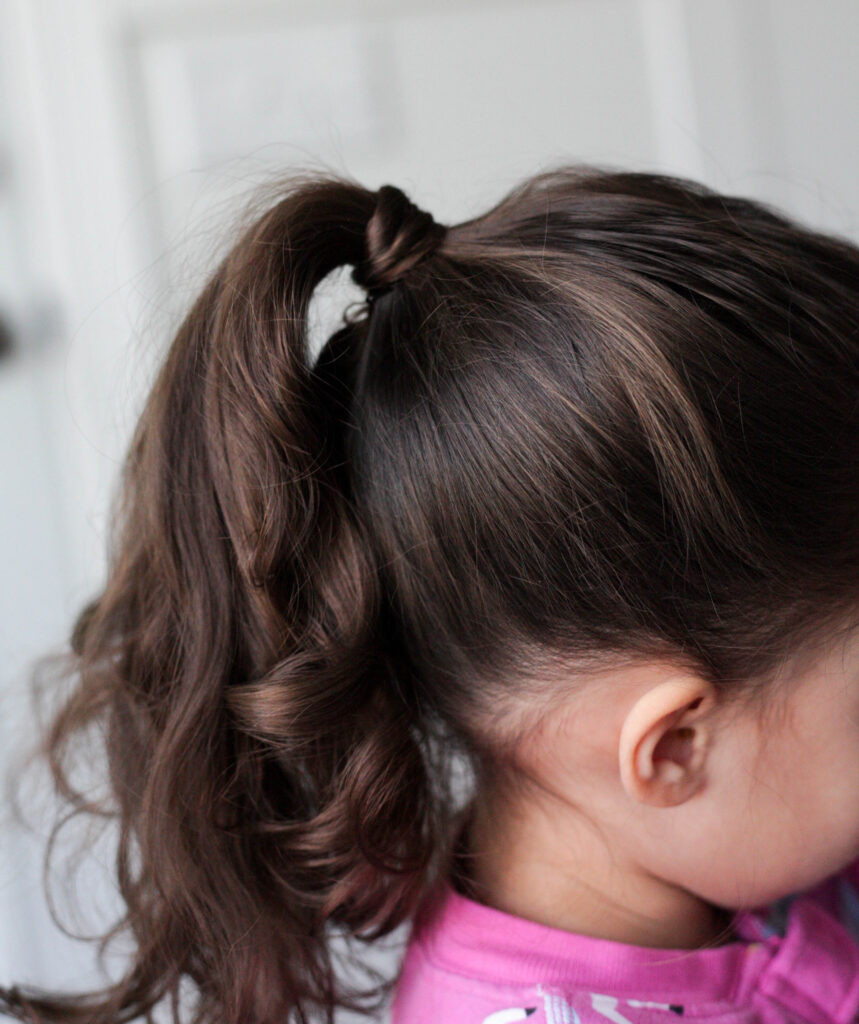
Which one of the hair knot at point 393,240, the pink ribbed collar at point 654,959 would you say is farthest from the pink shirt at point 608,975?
the hair knot at point 393,240

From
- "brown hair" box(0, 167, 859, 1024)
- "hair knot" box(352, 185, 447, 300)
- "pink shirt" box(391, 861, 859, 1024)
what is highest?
"hair knot" box(352, 185, 447, 300)

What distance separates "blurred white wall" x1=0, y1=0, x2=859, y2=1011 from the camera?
112cm

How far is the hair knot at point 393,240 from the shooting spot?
0.55 m

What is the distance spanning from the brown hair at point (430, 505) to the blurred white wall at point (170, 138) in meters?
0.56

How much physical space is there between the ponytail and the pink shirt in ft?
0.15

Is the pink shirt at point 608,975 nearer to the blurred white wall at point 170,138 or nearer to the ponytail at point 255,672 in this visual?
the ponytail at point 255,672

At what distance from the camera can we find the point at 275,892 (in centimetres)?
61

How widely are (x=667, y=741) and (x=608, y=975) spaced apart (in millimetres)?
137

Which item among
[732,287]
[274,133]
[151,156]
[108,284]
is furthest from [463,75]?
[732,287]

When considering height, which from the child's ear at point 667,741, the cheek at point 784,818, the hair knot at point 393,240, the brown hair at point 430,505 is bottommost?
the cheek at point 784,818

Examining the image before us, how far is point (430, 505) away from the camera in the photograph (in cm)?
52

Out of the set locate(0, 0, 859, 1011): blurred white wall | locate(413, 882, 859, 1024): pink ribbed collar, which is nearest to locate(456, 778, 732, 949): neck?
locate(413, 882, 859, 1024): pink ribbed collar

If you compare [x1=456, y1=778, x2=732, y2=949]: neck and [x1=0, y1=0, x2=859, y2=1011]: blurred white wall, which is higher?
[x1=0, y1=0, x2=859, y2=1011]: blurred white wall

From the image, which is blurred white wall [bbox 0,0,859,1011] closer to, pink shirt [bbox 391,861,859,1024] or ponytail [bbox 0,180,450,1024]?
ponytail [bbox 0,180,450,1024]
